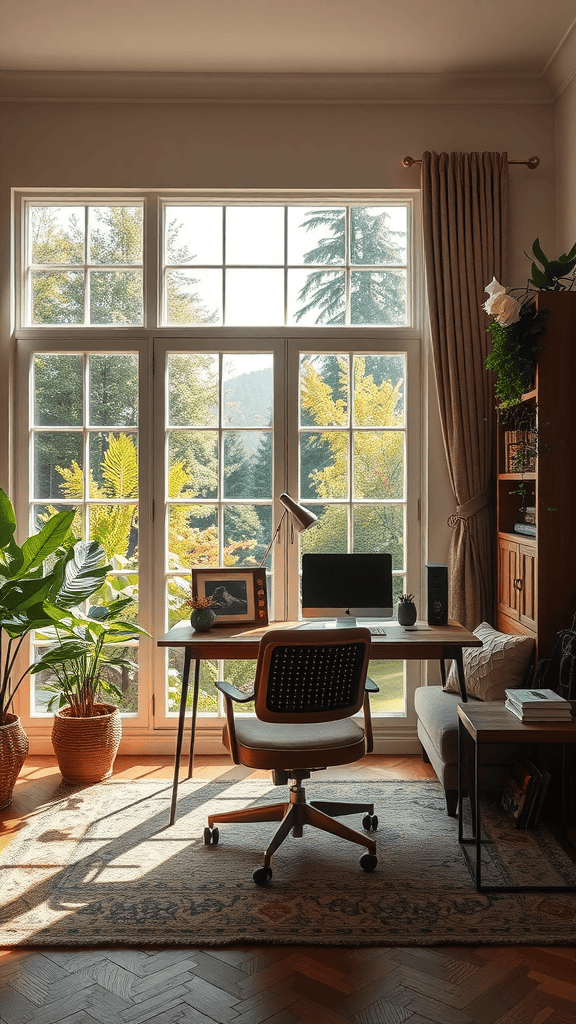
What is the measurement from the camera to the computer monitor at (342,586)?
375 centimetres

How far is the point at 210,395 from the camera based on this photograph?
171 inches

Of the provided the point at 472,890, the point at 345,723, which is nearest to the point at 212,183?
the point at 345,723

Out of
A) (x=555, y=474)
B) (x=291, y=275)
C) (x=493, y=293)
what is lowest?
(x=555, y=474)

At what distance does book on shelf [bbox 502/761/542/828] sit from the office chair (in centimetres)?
70

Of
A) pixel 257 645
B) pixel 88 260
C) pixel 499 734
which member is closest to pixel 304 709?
pixel 257 645

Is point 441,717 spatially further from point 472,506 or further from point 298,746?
point 472,506

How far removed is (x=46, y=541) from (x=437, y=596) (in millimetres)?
1834

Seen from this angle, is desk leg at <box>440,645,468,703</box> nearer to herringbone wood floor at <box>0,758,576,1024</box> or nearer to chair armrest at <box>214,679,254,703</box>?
chair armrest at <box>214,679,254,703</box>

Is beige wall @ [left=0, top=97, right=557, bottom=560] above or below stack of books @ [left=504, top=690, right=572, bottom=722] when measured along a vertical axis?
above

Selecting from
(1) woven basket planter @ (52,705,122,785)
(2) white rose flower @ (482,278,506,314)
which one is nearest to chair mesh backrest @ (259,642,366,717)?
(1) woven basket planter @ (52,705,122,785)

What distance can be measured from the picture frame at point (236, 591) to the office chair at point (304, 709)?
69 centimetres

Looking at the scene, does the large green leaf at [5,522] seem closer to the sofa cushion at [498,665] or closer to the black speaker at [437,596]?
the black speaker at [437,596]

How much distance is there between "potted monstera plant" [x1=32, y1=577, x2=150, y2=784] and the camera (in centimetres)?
378

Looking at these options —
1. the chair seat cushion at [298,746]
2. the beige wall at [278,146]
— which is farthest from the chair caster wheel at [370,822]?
the beige wall at [278,146]
